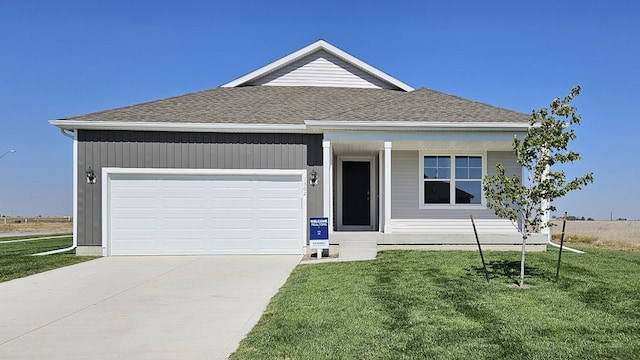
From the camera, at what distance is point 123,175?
41.4 feet

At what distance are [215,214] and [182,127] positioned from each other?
255 centimetres

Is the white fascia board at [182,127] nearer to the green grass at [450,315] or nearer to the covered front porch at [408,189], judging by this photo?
the covered front porch at [408,189]

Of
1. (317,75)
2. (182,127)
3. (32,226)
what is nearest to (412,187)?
(317,75)

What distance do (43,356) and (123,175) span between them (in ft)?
28.3

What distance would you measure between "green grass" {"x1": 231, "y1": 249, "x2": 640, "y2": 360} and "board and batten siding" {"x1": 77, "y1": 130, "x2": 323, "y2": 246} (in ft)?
13.8

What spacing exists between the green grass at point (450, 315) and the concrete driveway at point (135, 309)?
503 millimetres

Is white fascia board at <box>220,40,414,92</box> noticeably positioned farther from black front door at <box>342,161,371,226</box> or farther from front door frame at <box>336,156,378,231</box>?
black front door at <box>342,161,371,226</box>

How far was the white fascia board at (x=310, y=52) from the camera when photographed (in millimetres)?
16719

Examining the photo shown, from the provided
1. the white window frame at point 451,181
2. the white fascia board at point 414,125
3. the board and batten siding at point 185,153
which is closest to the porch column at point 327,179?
the board and batten siding at point 185,153

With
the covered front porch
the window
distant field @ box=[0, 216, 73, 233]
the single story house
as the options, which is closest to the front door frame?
the covered front porch

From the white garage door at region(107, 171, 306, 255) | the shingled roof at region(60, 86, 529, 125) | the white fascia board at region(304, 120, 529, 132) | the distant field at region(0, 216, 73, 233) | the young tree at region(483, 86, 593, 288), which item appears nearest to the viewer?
the young tree at region(483, 86, 593, 288)

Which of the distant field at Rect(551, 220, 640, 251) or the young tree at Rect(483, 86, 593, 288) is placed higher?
the young tree at Rect(483, 86, 593, 288)

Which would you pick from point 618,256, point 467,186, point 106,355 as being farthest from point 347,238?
point 106,355

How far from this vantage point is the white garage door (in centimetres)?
1273
